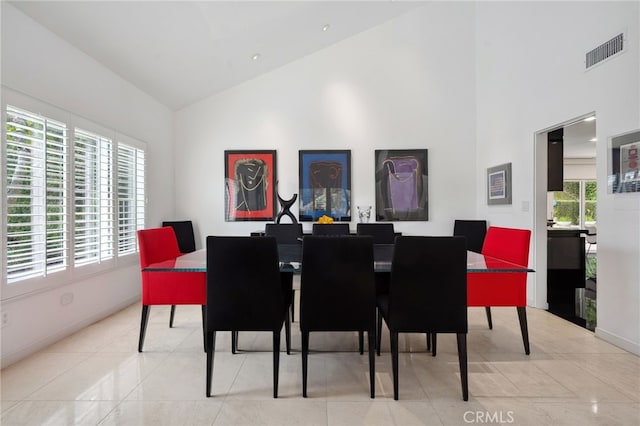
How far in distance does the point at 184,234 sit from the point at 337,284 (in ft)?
10.9

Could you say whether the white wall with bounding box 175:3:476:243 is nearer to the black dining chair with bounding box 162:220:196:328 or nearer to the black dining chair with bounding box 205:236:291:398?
the black dining chair with bounding box 162:220:196:328

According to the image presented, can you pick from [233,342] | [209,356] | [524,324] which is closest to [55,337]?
[233,342]

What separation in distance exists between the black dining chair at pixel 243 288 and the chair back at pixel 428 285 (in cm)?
69

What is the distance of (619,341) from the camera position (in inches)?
95.8

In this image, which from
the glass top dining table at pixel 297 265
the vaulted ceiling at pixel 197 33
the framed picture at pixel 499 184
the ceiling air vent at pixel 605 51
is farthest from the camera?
the framed picture at pixel 499 184

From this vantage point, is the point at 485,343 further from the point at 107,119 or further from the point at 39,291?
the point at 107,119

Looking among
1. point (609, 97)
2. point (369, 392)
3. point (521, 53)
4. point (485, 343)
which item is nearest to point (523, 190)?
point (609, 97)

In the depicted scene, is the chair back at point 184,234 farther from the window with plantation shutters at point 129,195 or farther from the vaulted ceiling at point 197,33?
the vaulted ceiling at point 197,33

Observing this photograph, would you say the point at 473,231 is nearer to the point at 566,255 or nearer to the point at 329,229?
the point at 566,255

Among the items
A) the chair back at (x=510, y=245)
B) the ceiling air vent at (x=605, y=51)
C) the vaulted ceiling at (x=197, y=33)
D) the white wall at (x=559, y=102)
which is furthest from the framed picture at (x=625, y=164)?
the vaulted ceiling at (x=197, y=33)

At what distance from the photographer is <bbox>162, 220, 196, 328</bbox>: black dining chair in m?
4.32

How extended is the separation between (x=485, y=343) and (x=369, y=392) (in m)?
1.29

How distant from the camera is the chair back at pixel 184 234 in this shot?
4324 millimetres

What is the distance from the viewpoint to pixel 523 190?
3.64 meters
